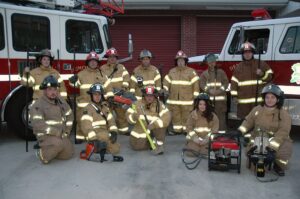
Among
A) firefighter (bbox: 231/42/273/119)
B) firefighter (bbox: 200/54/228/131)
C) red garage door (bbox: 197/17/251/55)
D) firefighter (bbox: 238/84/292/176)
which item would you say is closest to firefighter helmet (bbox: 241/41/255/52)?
firefighter (bbox: 231/42/273/119)

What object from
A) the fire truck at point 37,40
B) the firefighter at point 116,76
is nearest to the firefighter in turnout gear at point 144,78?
the firefighter at point 116,76

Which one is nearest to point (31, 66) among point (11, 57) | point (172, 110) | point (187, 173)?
point (11, 57)

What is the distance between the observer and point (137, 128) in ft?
19.9

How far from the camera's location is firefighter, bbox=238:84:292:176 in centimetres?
479

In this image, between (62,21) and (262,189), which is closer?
(262,189)

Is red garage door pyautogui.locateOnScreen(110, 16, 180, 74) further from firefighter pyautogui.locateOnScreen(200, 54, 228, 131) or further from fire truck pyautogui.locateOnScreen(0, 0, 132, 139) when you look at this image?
firefighter pyautogui.locateOnScreen(200, 54, 228, 131)

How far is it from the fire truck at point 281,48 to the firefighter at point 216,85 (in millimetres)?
473

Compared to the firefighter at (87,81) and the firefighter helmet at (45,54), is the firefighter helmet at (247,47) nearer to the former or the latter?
the firefighter at (87,81)

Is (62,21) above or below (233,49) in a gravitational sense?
above

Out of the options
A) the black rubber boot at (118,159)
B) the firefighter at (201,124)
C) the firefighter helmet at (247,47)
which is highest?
the firefighter helmet at (247,47)

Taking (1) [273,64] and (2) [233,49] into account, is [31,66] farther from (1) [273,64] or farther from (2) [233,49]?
(1) [273,64]

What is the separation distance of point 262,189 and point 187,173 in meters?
1.04

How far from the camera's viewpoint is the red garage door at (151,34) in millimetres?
14219

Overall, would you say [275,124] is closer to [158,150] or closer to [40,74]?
[158,150]
